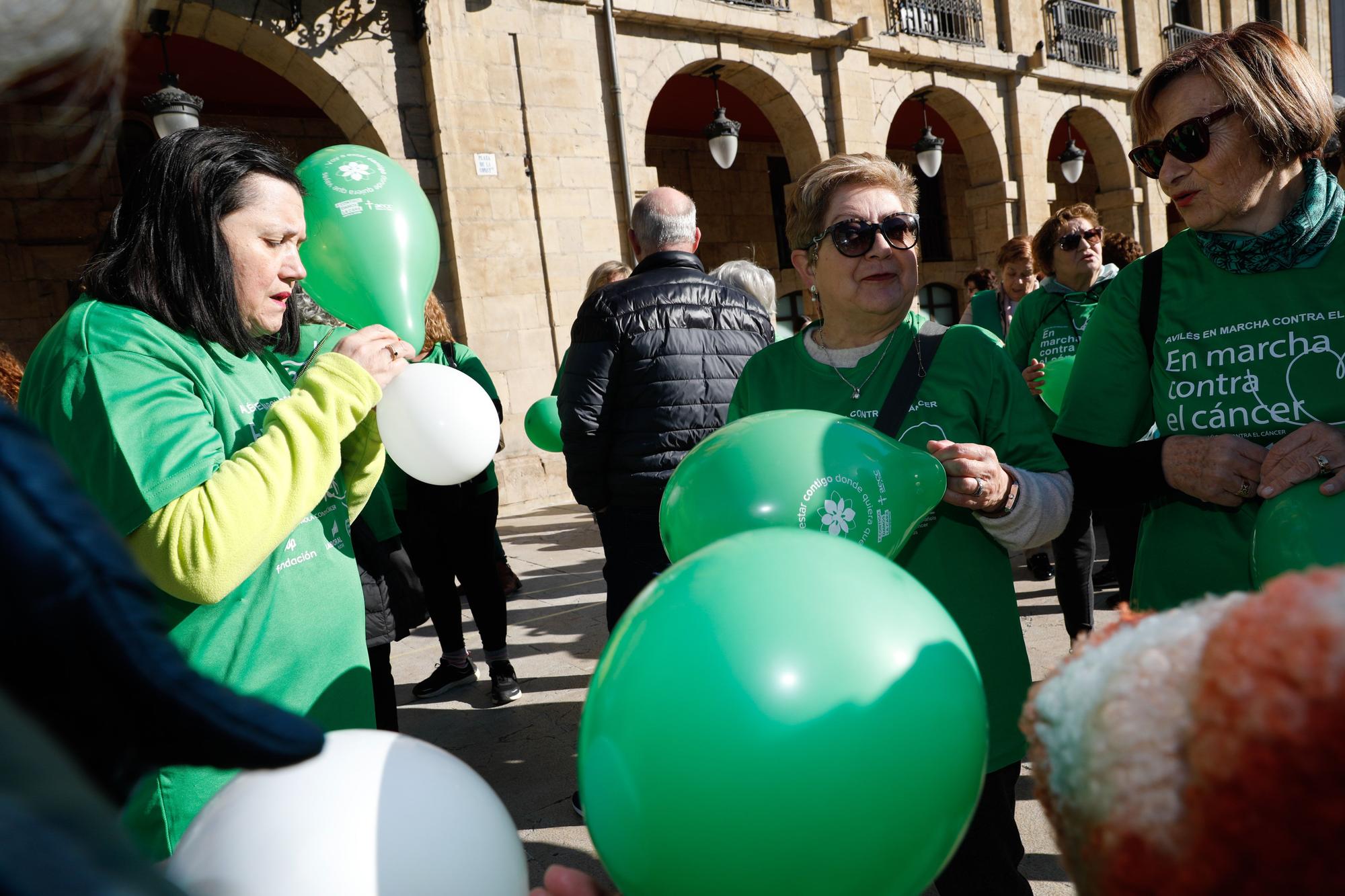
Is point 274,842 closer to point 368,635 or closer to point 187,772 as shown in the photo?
point 187,772

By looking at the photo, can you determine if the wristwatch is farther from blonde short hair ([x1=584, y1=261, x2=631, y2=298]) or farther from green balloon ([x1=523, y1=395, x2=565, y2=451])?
green balloon ([x1=523, y1=395, x2=565, y2=451])

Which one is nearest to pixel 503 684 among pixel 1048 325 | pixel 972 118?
pixel 1048 325

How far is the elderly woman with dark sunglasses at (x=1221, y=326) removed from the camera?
1544mm

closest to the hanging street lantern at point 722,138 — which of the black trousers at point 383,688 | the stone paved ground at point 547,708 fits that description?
the stone paved ground at point 547,708

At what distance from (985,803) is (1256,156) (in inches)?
51.9

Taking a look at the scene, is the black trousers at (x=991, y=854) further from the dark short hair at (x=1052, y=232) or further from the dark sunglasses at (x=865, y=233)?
the dark short hair at (x=1052, y=232)

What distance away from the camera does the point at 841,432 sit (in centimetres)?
142

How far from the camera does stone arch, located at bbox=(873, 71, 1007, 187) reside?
1277cm

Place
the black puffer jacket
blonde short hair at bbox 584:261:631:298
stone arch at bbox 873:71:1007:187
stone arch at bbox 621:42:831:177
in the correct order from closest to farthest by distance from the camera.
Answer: the black puffer jacket → blonde short hair at bbox 584:261:631:298 → stone arch at bbox 621:42:831:177 → stone arch at bbox 873:71:1007:187

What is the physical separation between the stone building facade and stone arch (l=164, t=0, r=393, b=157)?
2 centimetres

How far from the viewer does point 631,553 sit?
3.09 meters

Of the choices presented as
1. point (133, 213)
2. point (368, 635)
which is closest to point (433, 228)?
point (133, 213)

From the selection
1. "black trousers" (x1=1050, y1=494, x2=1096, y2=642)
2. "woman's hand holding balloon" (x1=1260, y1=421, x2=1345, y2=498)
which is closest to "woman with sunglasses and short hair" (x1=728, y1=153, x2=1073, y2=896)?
"woman's hand holding balloon" (x1=1260, y1=421, x2=1345, y2=498)

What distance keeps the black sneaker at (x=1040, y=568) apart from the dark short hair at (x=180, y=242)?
15.3 feet
